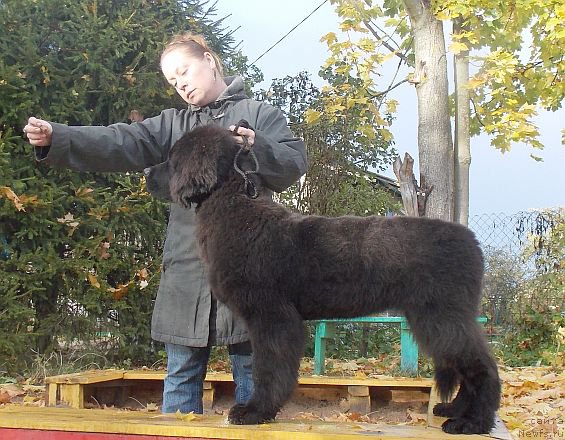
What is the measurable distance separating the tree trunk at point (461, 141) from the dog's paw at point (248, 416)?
6056 millimetres

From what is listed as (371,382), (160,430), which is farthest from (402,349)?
(160,430)

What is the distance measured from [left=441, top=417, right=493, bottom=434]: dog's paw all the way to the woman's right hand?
2.04 m

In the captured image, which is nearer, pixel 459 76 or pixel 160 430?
pixel 160 430

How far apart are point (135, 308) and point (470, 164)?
175 inches

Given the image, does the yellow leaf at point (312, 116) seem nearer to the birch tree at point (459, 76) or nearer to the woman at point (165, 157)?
the birch tree at point (459, 76)

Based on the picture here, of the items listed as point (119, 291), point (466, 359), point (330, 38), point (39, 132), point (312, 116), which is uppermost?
point (330, 38)

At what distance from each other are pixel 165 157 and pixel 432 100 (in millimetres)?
5582

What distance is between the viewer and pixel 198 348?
10.5ft

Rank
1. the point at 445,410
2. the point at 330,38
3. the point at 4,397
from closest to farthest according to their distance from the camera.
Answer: the point at 445,410
the point at 4,397
the point at 330,38

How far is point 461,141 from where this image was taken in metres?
8.50

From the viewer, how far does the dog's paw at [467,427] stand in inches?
105

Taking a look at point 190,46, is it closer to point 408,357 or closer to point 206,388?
point 206,388

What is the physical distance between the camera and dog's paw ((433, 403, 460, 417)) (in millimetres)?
2910

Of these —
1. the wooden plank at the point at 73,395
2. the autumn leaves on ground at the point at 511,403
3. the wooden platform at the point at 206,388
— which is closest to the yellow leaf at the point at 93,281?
the autumn leaves on ground at the point at 511,403
